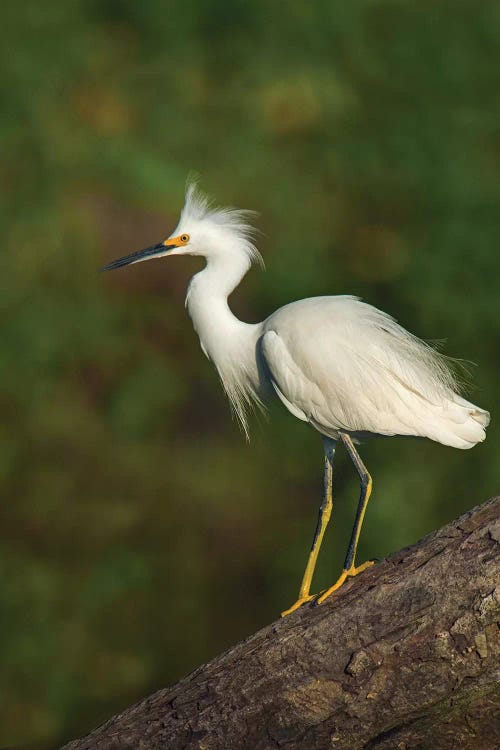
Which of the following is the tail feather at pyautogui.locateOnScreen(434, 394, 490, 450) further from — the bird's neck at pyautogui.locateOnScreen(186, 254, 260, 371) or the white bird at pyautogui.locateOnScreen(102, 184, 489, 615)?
the bird's neck at pyautogui.locateOnScreen(186, 254, 260, 371)

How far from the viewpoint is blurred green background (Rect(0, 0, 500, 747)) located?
4391mm

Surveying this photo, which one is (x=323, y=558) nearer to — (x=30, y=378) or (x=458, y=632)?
(x=30, y=378)

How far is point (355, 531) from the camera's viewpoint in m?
2.29

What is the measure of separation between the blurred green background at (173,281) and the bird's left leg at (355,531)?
182 cm

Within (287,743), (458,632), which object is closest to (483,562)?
(458,632)

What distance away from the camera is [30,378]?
14.6 feet

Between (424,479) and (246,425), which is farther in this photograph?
(424,479)

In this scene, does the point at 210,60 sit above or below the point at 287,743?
above

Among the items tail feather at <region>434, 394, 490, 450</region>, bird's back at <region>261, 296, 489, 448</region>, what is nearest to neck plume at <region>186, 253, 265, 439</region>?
bird's back at <region>261, 296, 489, 448</region>

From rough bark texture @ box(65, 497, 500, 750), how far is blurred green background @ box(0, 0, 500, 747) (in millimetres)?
2319

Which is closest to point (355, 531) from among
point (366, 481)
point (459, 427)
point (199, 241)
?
point (366, 481)

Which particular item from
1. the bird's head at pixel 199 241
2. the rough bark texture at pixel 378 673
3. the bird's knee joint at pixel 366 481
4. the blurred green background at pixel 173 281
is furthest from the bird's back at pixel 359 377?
the blurred green background at pixel 173 281

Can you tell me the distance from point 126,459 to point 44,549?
554 millimetres

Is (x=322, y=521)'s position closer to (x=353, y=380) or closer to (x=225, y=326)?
(x=353, y=380)
